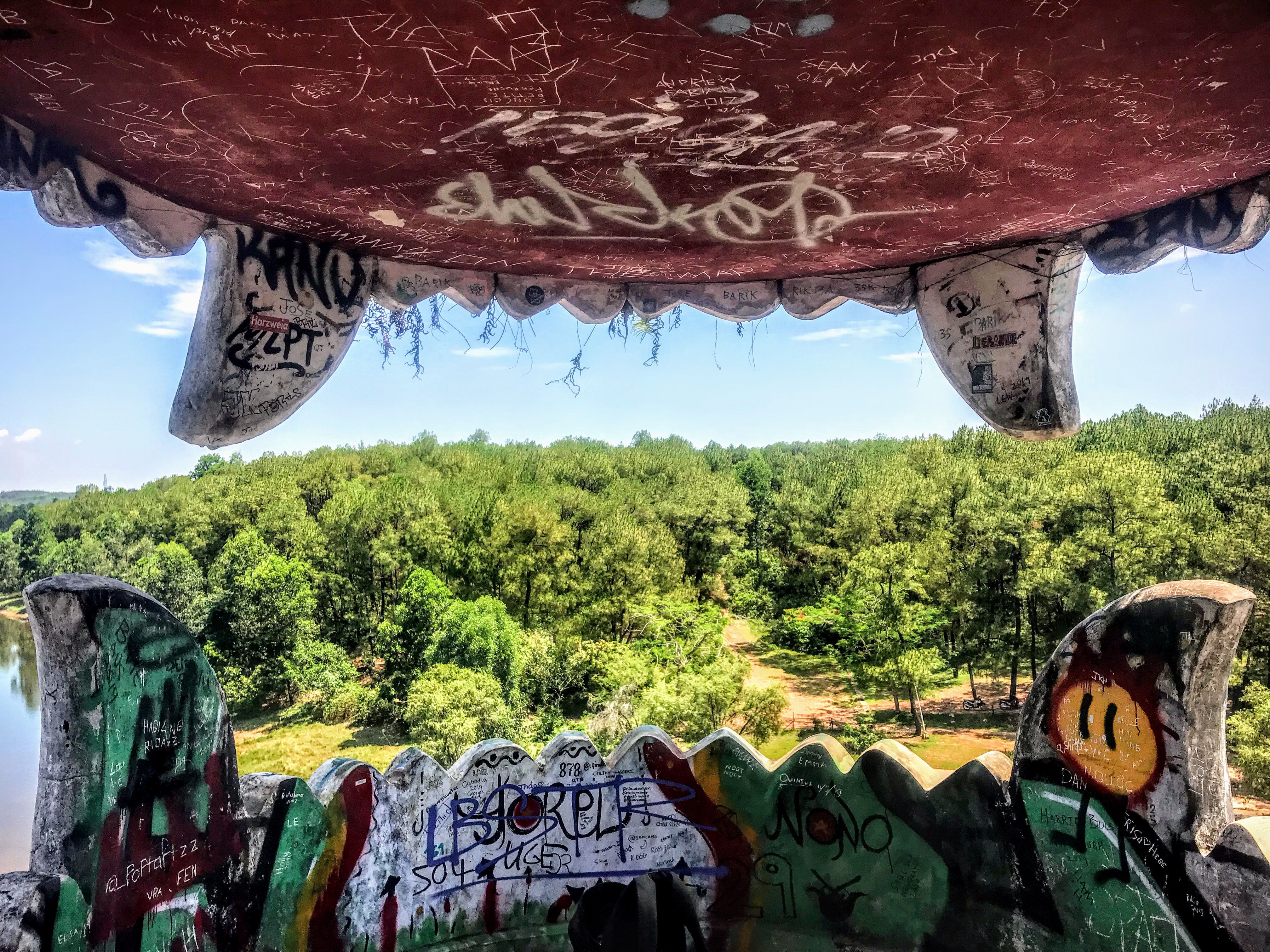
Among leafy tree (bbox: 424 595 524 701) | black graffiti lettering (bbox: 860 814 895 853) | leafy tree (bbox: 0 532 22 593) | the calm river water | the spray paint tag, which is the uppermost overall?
the spray paint tag

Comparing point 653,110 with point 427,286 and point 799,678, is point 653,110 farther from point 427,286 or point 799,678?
point 799,678

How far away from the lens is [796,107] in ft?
9.16

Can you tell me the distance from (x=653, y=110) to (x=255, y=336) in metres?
2.41

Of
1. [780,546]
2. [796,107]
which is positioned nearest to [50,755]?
[796,107]

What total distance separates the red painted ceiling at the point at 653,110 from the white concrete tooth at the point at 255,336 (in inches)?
8.1

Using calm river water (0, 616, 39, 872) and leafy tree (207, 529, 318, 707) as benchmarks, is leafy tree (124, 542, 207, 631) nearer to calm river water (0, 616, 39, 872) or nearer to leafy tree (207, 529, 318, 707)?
leafy tree (207, 529, 318, 707)

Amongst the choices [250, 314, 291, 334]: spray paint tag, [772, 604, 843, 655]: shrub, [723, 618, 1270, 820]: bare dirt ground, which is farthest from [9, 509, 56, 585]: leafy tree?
[250, 314, 291, 334]: spray paint tag

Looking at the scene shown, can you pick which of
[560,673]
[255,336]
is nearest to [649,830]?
[255,336]

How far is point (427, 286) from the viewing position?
4762 millimetres

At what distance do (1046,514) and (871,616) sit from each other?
786 centimetres

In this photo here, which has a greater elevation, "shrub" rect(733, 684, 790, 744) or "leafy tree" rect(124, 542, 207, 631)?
"leafy tree" rect(124, 542, 207, 631)

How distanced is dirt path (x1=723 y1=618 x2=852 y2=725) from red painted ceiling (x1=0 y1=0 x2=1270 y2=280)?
2986 cm

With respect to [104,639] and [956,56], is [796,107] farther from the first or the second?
[104,639]

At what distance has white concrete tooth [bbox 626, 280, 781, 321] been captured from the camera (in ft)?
16.6
